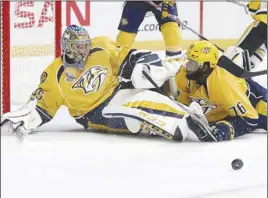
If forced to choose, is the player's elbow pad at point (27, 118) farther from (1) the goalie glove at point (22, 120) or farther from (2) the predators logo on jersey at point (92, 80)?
(2) the predators logo on jersey at point (92, 80)

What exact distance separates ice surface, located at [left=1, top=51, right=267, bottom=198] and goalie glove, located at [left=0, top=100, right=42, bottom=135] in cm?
5

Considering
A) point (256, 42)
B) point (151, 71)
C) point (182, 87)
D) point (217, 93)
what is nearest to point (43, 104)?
point (151, 71)

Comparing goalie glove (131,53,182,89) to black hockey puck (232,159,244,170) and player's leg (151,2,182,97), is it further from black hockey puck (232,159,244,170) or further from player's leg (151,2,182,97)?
player's leg (151,2,182,97)

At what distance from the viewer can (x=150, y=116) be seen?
2.97m

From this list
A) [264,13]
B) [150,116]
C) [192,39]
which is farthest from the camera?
[192,39]

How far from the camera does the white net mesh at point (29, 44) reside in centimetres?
360

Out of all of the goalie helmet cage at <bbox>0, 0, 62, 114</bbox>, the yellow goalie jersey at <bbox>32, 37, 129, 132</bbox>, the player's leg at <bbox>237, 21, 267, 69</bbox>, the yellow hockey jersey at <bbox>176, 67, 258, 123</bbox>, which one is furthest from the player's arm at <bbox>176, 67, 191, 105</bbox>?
the player's leg at <bbox>237, 21, 267, 69</bbox>

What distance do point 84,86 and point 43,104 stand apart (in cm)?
18

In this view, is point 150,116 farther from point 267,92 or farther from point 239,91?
point 267,92

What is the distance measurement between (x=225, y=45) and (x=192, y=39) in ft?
0.77

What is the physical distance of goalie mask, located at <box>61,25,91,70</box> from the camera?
3.14 metres

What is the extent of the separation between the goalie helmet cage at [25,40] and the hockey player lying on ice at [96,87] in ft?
Result: 1.14

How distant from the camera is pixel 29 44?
147 inches

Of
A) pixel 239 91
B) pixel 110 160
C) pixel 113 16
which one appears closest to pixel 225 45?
pixel 113 16
